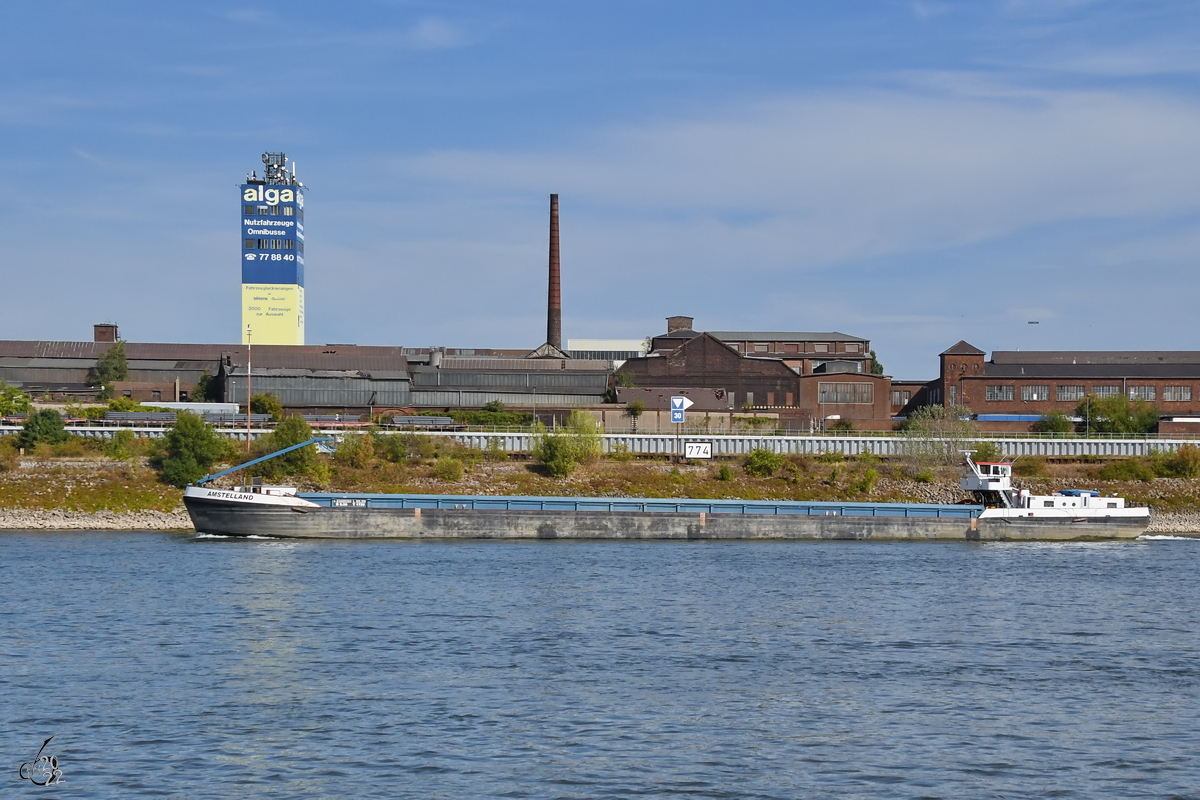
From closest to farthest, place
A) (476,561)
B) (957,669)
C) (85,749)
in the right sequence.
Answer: (85,749) < (957,669) < (476,561)

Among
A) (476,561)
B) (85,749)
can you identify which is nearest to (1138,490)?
(476,561)

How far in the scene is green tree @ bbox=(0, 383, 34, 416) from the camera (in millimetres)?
104938

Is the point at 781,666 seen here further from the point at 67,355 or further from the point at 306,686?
the point at 67,355

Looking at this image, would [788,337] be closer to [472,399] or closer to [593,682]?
[472,399]

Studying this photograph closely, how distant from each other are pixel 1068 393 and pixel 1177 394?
35.5ft

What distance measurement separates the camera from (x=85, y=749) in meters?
23.7

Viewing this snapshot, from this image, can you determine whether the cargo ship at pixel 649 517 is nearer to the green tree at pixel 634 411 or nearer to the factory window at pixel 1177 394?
the green tree at pixel 634 411

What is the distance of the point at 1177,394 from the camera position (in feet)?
428

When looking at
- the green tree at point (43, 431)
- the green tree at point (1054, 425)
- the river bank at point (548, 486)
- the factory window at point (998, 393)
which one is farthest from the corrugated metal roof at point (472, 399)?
the green tree at point (1054, 425)

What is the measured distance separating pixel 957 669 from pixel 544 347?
11446cm

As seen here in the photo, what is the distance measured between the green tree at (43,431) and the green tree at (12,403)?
14.3 meters

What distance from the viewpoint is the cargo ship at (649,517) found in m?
66.1

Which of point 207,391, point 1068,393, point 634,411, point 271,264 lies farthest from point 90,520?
point 1068,393

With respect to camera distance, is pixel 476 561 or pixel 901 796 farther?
pixel 476 561
